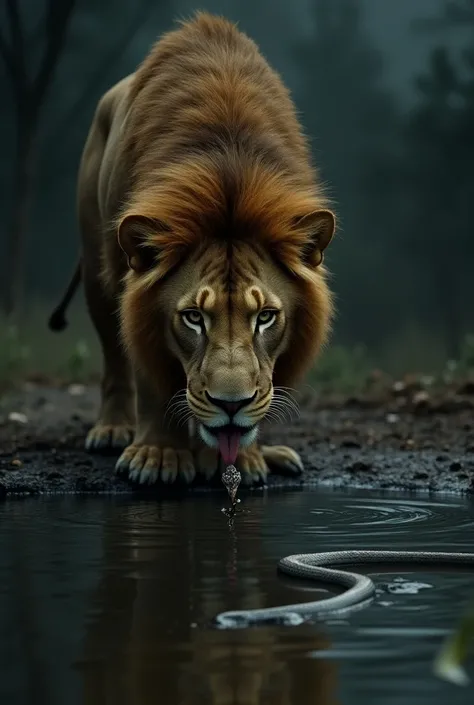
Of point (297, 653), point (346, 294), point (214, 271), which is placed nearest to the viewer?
point (297, 653)

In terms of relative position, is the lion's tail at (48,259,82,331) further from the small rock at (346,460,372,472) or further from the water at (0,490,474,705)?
the water at (0,490,474,705)

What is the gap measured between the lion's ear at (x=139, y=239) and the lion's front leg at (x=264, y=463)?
115 centimetres

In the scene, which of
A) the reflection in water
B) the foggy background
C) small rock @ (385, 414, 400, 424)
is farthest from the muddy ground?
the foggy background

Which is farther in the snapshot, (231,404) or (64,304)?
(64,304)

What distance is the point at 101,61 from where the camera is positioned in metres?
20.7

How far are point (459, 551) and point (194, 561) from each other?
894 millimetres

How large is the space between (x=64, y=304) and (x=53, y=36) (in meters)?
9.06

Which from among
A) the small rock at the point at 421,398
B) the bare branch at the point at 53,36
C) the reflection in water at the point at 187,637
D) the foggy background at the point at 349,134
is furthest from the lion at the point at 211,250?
the bare branch at the point at 53,36

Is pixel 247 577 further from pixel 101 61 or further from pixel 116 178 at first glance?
pixel 101 61

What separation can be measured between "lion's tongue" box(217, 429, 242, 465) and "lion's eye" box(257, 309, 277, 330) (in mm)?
449

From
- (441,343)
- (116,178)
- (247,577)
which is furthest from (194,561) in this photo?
(441,343)

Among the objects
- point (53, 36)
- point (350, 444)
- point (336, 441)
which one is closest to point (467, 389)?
point (336, 441)

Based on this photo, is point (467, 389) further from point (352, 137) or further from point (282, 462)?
Result: point (352, 137)

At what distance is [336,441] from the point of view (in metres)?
8.50
